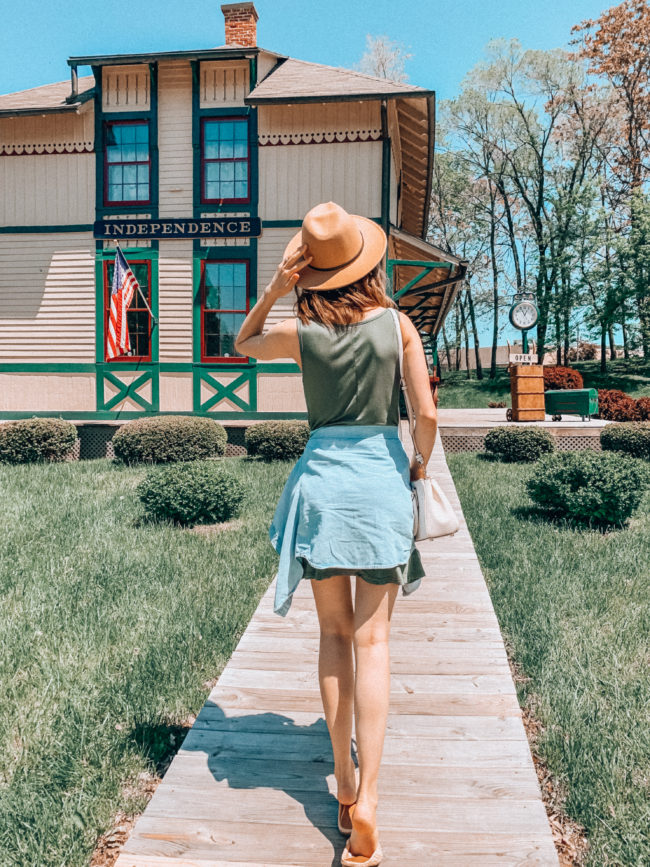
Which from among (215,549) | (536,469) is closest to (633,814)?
(215,549)

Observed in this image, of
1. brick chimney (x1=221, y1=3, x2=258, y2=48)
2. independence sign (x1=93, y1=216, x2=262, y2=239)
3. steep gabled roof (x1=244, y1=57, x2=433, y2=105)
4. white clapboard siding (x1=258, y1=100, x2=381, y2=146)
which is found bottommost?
independence sign (x1=93, y1=216, x2=262, y2=239)

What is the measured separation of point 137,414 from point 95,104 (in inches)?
258

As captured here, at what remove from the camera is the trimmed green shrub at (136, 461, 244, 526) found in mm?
8781

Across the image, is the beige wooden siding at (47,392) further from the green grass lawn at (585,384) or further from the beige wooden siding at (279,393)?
the green grass lawn at (585,384)

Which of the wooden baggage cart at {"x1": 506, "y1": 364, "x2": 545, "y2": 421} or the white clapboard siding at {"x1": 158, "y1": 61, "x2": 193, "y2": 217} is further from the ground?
the white clapboard siding at {"x1": 158, "y1": 61, "x2": 193, "y2": 217}

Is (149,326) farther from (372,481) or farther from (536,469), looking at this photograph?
(372,481)

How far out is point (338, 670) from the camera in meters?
2.79

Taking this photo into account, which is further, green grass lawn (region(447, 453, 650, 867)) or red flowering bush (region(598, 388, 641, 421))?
red flowering bush (region(598, 388, 641, 421))

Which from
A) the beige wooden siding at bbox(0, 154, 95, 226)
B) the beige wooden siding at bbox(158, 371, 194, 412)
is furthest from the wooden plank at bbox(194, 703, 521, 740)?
the beige wooden siding at bbox(0, 154, 95, 226)

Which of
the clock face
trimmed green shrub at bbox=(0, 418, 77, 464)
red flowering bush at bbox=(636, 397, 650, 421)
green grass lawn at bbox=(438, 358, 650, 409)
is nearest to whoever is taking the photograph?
trimmed green shrub at bbox=(0, 418, 77, 464)

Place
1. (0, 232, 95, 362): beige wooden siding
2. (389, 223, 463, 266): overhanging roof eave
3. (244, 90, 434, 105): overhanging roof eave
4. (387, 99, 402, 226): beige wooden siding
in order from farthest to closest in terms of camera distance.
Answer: (0, 232, 95, 362): beige wooden siding < (387, 99, 402, 226): beige wooden siding < (389, 223, 463, 266): overhanging roof eave < (244, 90, 434, 105): overhanging roof eave

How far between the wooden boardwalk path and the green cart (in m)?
12.6

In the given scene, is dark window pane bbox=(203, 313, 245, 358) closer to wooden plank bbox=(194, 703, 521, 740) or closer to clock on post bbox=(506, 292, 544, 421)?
clock on post bbox=(506, 292, 544, 421)

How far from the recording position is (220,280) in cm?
1594
